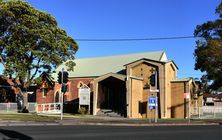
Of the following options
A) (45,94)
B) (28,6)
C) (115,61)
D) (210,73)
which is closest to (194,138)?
(210,73)

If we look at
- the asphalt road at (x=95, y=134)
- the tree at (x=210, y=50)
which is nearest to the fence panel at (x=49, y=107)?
the tree at (x=210, y=50)

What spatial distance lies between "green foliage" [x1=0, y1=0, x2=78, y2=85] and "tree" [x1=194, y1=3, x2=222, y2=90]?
55.5ft

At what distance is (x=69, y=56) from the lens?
5456 cm

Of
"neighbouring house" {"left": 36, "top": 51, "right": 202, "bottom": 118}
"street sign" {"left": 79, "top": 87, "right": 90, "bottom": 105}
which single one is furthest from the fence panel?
"street sign" {"left": 79, "top": 87, "right": 90, "bottom": 105}

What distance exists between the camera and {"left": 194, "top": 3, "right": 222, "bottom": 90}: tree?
4677 centimetres

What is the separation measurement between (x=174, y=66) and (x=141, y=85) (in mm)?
5711

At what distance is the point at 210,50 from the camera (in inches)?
1859

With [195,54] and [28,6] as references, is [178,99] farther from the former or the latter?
[28,6]

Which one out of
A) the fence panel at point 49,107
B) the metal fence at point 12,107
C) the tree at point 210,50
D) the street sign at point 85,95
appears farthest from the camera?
the fence panel at point 49,107

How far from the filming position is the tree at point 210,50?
46766 millimetres

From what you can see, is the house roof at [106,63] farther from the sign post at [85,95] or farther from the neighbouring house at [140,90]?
the sign post at [85,95]

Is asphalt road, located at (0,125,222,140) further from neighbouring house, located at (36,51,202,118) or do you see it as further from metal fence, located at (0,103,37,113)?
metal fence, located at (0,103,37,113)

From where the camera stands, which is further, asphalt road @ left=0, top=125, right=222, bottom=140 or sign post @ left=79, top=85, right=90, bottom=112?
sign post @ left=79, top=85, right=90, bottom=112

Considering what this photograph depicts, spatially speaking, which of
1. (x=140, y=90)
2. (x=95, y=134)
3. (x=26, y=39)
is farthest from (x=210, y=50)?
(x=95, y=134)
